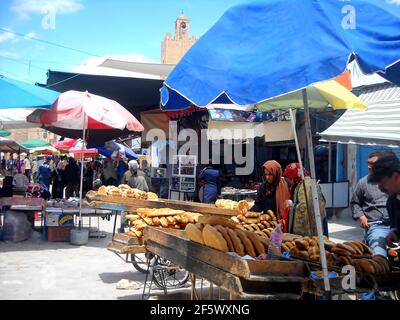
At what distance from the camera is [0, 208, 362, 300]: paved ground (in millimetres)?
5840

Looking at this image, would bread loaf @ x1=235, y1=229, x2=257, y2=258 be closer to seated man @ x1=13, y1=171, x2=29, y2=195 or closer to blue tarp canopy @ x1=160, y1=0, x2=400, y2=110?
blue tarp canopy @ x1=160, y1=0, x2=400, y2=110

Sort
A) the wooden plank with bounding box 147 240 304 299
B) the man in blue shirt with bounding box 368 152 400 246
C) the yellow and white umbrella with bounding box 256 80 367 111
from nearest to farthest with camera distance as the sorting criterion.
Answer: the wooden plank with bounding box 147 240 304 299 < the man in blue shirt with bounding box 368 152 400 246 < the yellow and white umbrella with bounding box 256 80 367 111

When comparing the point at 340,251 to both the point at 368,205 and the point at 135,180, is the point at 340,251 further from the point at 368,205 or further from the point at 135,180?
the point at 135,180

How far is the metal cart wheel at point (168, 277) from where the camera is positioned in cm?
587

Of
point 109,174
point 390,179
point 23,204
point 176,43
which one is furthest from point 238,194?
point 176,43

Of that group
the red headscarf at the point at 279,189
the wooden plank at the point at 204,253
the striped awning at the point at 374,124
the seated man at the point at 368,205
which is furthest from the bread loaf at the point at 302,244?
the striped awning at the point at 374,124

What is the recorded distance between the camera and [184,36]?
273 feet

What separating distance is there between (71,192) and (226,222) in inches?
481

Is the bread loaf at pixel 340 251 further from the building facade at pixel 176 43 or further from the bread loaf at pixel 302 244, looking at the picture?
the building facade at pixel 176 43

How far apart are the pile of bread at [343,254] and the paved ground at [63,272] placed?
2.65 m

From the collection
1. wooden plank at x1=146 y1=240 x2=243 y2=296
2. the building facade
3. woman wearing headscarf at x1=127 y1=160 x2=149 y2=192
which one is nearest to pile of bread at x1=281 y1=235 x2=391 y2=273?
wooden plank at x1=146 y1=240 x2=243 y2=296

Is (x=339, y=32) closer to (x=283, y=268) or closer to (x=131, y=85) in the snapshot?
(x=283, y=268)

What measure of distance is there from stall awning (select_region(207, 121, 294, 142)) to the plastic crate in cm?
473
